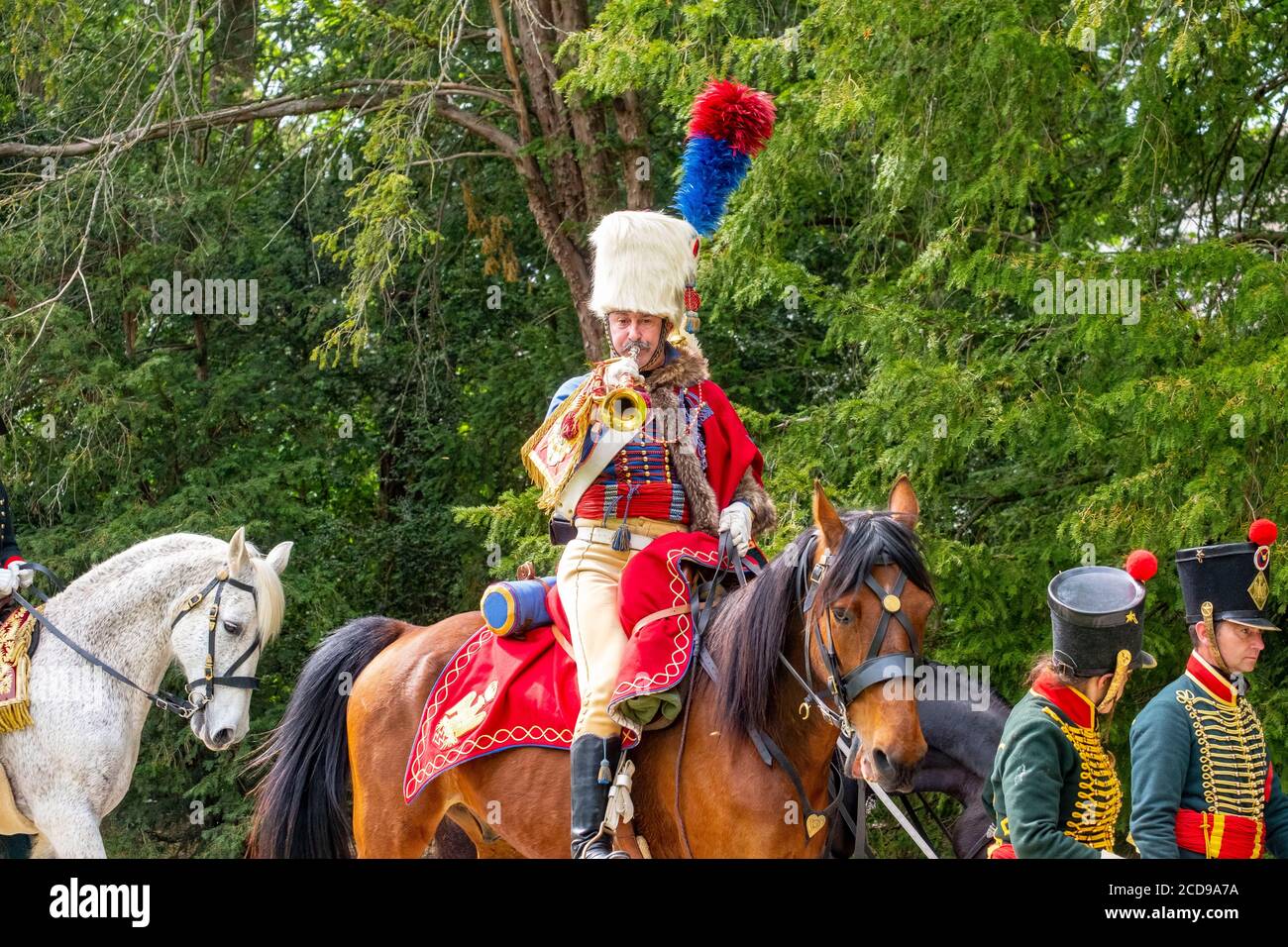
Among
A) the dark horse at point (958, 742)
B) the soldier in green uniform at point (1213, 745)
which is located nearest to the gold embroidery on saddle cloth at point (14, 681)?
the dark horse at point (958, 742)

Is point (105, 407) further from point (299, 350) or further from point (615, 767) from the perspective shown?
point (615, 767)

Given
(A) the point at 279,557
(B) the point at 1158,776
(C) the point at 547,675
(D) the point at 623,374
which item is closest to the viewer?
(B) the point at 1158,776

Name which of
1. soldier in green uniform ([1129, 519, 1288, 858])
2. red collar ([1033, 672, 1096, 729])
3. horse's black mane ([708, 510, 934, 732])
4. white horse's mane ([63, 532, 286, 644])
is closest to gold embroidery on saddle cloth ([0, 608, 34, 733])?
white horse's mane ([63, 532, 286, 644])

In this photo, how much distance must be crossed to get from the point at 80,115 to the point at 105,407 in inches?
96.6

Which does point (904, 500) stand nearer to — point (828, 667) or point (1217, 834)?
point (828, 667)

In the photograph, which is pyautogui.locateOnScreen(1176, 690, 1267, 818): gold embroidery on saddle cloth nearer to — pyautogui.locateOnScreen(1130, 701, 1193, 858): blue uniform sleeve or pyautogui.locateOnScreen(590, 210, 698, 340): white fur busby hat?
pyautogui.locateOnScreen(1130, 701, 1193, 858): blue uniform sleeve

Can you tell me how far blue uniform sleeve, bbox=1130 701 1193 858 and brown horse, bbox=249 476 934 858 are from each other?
62 cm

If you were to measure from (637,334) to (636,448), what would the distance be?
0.36 m

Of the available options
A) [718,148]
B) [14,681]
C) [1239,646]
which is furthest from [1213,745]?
[14,681]

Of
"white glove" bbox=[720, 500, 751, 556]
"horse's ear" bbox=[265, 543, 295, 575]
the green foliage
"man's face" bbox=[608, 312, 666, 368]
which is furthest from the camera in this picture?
the green foliage

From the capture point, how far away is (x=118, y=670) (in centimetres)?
679

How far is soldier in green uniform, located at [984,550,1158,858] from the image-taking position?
162 inches

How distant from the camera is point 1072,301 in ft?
27.1
